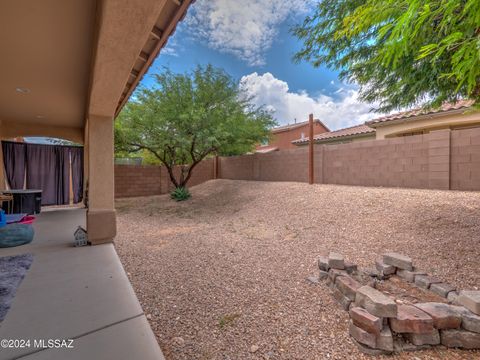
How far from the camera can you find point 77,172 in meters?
8.92

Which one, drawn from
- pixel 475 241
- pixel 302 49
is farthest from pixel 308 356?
pixel 302 49

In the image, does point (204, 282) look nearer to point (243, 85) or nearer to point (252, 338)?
point (252, 338)

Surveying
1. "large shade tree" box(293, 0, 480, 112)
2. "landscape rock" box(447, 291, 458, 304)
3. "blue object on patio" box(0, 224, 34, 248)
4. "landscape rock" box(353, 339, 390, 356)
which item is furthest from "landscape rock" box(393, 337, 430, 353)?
"blue object on patio" box(0, 224, 34, 248)

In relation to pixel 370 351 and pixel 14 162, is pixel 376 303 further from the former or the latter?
pixel 14 162

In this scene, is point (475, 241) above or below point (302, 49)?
below

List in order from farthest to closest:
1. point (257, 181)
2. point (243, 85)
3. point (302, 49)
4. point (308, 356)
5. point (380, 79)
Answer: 1. point (257, 181)
2. point (243, 85)
3. point (302, 49)
4. point (380, 79)
5. point (308, 356)

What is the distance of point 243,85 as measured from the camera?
343 inches

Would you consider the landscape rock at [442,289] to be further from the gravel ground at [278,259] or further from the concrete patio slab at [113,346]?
the concrete patio slab at [113,346]

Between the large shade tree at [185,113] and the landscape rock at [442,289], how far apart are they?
6.25 meters

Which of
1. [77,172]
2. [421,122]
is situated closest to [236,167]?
[77,172]

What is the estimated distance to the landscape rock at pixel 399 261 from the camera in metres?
2.65

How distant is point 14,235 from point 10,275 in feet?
5.05

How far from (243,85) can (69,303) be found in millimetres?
8405

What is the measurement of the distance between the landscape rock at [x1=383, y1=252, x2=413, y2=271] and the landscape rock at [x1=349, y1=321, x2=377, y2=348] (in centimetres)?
132
